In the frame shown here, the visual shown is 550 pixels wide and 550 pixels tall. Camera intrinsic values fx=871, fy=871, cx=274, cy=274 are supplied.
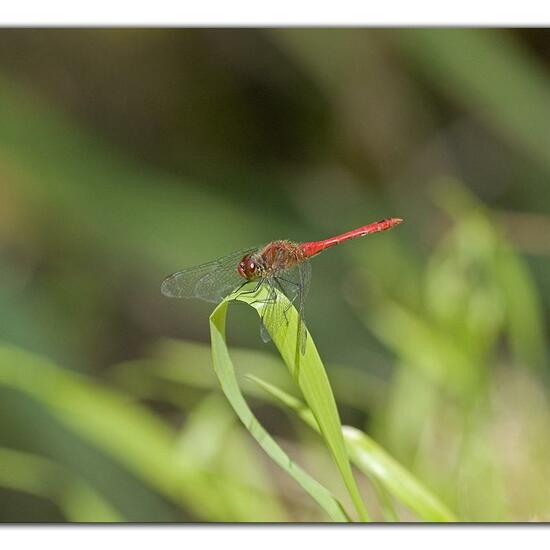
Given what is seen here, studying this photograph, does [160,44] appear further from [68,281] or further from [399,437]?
[399,437]

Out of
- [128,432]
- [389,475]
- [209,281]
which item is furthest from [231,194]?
[389,475]

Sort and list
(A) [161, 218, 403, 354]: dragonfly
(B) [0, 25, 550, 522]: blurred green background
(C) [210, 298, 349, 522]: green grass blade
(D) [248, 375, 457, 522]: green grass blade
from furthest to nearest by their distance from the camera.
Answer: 1. (B) [0, 25, 550, 522]: blurred green background
2. (A) [161, 218, 403, 354]: dragonfly
3. (D) [248, 375, 457, 522]: green grass blade
4. (C) [210, 298, 349, 522]: green grass blade

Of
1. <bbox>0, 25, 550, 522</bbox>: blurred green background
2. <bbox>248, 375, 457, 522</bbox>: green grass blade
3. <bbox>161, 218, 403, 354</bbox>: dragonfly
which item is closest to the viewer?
<bbox>248, 375, 457, 522</bbox>: green grass blade

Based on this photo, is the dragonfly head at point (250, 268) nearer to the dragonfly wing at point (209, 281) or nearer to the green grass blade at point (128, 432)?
the dragonfly wing at point (209, 281)

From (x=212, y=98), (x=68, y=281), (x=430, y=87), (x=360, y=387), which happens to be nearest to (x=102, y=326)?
(x=68, y=281)

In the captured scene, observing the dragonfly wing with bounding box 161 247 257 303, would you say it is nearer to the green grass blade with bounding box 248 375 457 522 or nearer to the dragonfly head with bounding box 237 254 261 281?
the dragonfly head with bounding box 237 254 261 281

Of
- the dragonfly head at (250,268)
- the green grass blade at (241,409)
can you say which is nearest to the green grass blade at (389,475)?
the green grass blade at (241,409)

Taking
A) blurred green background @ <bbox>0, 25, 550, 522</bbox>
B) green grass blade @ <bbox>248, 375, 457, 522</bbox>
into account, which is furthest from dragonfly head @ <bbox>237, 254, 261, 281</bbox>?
blurred green background @ <bbox>0, 25, 550, 522</bbox>
